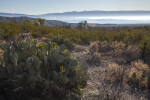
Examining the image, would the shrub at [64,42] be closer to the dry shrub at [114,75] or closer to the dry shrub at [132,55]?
the dry shrub at [132,55]

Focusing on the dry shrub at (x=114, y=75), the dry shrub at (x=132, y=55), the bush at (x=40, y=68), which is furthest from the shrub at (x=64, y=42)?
the bush at (x=40, y=68)

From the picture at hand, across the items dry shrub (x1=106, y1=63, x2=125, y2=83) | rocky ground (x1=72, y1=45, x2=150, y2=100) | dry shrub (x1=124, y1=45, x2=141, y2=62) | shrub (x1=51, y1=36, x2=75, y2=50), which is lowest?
rocky ground (x1=72, y1=45, x2=150, y2=100)

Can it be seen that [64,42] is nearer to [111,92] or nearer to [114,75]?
[114,75]

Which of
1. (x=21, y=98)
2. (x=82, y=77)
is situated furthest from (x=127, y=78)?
(x=21, y=98)

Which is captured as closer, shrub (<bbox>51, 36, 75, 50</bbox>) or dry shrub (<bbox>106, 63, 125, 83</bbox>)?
dry shrub (<bbox>106, 63, 125, 83</bbox>)

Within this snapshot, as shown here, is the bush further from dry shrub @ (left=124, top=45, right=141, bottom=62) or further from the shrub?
the shrub

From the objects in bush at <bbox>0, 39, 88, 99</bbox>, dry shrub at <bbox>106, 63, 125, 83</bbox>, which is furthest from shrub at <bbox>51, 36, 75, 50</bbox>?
bush at <bbox>0, 39, 88, 99</bbox>

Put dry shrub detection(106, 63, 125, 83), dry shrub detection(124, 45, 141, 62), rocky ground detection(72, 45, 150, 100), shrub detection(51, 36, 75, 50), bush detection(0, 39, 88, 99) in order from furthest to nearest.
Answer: shrub detection(51, 36, 75, 50) < dry shrub detection(124, 45, 141, 62) < dry shrub detection(106, 63, 125, 83) < rocky ground detection(72, 45, 150, 100) < bush detection(0, 39, 88, 99)

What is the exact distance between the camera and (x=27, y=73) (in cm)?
276

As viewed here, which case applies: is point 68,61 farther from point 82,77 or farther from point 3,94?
point 3,94

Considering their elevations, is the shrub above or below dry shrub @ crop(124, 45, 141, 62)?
above

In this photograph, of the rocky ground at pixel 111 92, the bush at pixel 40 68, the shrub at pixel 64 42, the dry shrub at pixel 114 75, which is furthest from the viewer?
the shrub at pixel 64 42

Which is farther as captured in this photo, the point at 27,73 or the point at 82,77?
the point at 82,77

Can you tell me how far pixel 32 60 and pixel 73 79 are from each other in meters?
0.86
